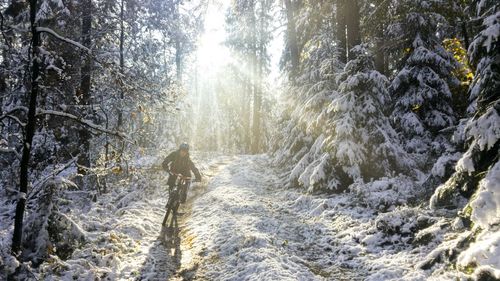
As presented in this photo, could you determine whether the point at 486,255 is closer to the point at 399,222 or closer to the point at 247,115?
the point at 399,222

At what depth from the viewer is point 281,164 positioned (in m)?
20.1

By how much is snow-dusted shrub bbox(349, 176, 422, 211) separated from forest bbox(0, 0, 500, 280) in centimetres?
5

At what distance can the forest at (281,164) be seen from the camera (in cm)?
616

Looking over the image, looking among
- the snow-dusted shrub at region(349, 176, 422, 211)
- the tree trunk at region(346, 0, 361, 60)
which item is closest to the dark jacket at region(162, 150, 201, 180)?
the snow-dusted shrub at region(349, 176, 422, 211)

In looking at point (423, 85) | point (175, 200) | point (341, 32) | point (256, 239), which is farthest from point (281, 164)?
point (256, 239)

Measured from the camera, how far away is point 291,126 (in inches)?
787

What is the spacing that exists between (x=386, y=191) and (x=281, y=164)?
9.75 meters

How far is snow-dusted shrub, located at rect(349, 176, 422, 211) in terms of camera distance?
987cm

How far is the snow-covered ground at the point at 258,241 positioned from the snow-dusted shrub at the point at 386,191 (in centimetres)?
25

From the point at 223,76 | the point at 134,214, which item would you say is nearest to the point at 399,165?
the point at 134,214

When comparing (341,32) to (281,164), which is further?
(281,164)

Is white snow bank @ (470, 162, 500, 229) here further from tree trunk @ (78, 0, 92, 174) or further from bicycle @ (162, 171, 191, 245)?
tree trunk @ (78, 0, 92, 174)

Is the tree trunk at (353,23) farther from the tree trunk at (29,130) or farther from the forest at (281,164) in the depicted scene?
the tree trunk at (29,130)

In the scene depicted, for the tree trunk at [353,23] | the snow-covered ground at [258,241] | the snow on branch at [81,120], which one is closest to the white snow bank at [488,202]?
the snow-covered ground at [258,241]
